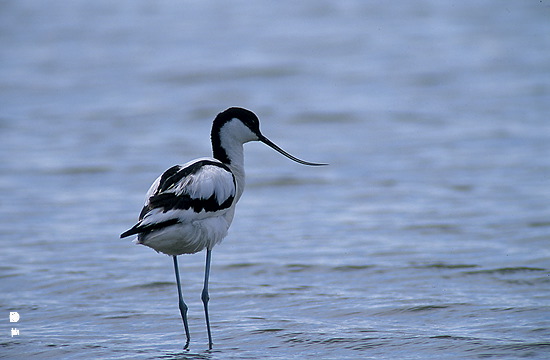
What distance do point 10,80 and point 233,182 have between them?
1274 centimetres

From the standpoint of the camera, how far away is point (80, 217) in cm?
1023

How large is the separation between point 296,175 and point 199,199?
6.10 m

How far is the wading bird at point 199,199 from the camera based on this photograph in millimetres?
5992

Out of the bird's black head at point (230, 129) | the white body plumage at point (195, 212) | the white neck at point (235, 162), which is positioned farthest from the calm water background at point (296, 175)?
the bird's black head at point (230, 129)

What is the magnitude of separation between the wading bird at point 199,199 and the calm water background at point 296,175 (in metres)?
0.75

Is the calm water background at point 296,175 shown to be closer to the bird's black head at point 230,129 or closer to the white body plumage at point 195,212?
the white body plumage at point 195,212

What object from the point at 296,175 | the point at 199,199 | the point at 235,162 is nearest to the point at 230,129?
the point at 235,162

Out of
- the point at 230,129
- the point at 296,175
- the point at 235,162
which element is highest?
the point at 230,129

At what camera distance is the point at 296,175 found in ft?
40.2

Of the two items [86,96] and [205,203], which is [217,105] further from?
[205,203]

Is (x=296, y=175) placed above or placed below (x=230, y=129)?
below

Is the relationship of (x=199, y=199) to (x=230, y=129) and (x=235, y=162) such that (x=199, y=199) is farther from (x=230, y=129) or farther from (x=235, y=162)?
(x=230, y=129)

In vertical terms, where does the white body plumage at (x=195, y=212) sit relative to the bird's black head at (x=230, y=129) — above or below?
below

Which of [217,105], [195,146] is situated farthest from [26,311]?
[217,105]
